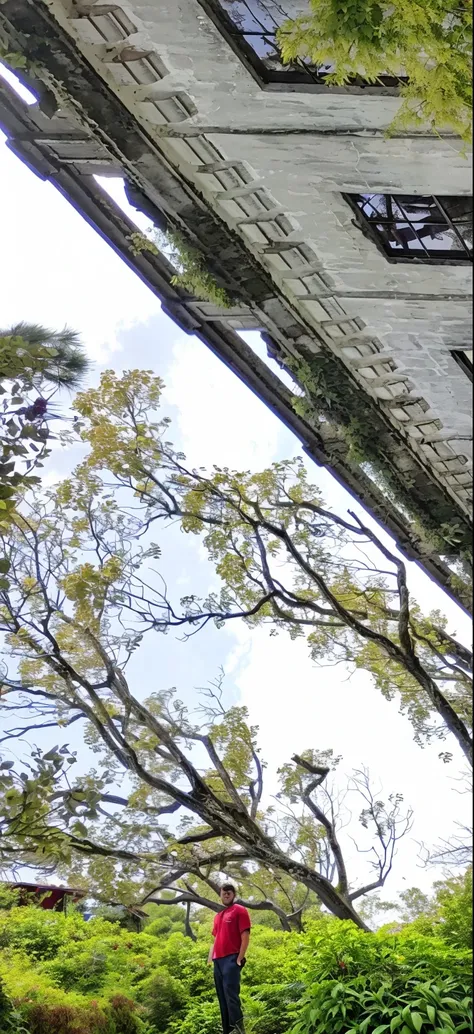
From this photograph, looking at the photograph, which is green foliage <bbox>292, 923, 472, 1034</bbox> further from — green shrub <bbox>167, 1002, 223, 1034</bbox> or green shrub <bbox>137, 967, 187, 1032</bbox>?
green shrub <bbox>137, 967, 187, 1032</bbox>

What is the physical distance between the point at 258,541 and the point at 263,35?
446cm

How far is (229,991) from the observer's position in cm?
445

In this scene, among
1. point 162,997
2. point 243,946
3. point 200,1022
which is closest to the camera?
point 243,946

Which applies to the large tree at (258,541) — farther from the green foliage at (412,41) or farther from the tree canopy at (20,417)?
the green foliage at (412,41)

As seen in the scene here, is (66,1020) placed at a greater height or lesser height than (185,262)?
lesser

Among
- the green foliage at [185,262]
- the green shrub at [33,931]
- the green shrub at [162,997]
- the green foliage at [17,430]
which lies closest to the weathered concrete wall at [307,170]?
the green foliage at [185,262]

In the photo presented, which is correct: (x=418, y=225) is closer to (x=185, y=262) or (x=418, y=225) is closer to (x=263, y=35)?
(x=263, y=35)

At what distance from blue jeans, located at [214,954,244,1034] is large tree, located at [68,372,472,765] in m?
2.90

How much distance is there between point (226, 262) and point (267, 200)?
495mm

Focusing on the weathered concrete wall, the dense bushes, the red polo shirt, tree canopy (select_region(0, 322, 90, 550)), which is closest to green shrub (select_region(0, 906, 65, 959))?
the dense bushes

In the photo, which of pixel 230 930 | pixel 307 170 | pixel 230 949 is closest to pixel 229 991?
pixel 230 949

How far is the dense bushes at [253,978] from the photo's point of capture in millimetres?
3809

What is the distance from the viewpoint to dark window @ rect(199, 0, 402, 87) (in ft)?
9.46

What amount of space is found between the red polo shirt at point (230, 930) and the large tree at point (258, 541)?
2752 millimetres
